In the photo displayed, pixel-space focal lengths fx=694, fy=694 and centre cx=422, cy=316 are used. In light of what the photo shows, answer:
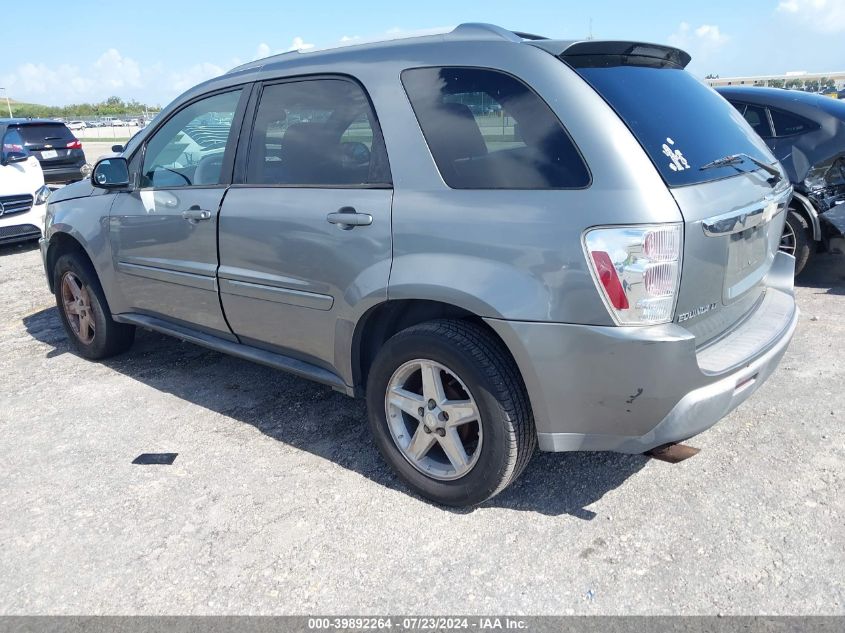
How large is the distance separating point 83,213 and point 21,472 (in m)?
1.87

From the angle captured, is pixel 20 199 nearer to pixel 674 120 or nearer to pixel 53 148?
pixel 53 148

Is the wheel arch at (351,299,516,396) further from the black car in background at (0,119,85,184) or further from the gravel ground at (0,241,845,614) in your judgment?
the black car in background at (0,119,85,184)

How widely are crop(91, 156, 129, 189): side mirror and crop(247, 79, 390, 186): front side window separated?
1.15 metres

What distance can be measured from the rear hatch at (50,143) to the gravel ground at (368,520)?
40.3 feet

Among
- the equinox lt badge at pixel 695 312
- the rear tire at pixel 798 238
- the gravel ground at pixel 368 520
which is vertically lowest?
the gravel ground at pixel 368 520

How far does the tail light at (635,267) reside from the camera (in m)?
2.33

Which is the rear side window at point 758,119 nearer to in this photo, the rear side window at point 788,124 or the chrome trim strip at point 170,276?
the rear side window at point 788,124

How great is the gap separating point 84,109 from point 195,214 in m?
116

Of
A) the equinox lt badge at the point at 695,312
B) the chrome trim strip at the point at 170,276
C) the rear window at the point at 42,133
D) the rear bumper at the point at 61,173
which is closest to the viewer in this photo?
the equinox lt badge at the point at 695,312

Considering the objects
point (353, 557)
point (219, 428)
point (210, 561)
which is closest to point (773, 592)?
point (353, 557)

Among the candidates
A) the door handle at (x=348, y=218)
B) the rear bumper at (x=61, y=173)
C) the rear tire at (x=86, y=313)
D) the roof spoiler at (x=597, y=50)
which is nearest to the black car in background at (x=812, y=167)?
the roof spoiler at (x=597, y=50)

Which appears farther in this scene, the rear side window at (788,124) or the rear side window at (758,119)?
the rear side window at (758,119)

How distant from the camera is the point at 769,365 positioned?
2869mm

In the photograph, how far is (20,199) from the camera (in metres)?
8.83
